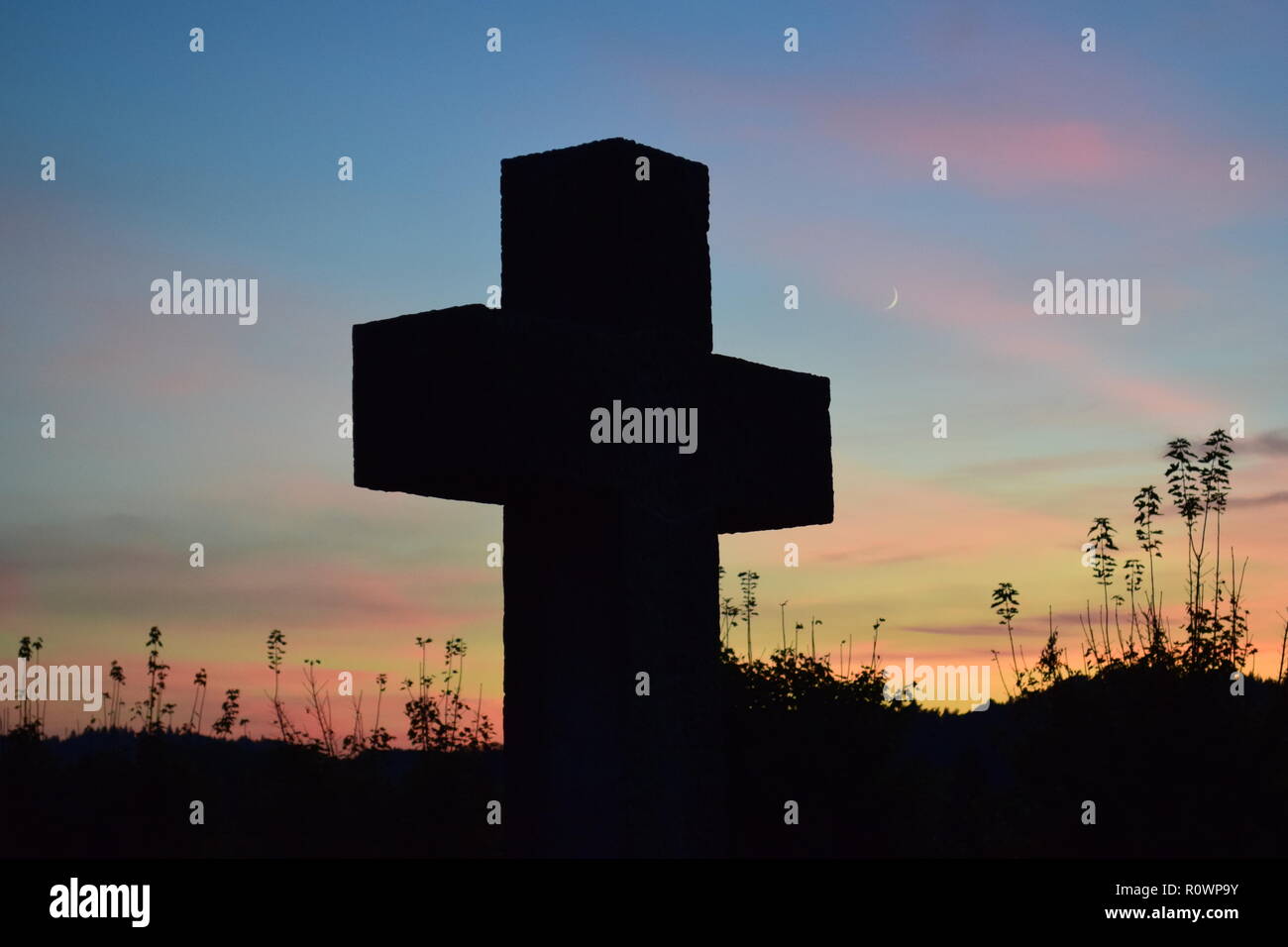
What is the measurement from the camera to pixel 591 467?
751 centimetres

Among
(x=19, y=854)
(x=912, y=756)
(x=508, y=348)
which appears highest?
(x=508, y=348)

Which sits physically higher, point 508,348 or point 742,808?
point 508,348

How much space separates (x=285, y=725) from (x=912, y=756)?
19.2 ft

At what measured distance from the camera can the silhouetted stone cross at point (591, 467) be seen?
7.13m

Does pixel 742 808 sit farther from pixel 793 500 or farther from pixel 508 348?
pixel 508 348

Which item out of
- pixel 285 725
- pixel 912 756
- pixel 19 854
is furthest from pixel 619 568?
pixel 19 854

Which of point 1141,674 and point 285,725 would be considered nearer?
point 1141,674

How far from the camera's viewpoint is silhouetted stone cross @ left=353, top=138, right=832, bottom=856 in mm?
7129
